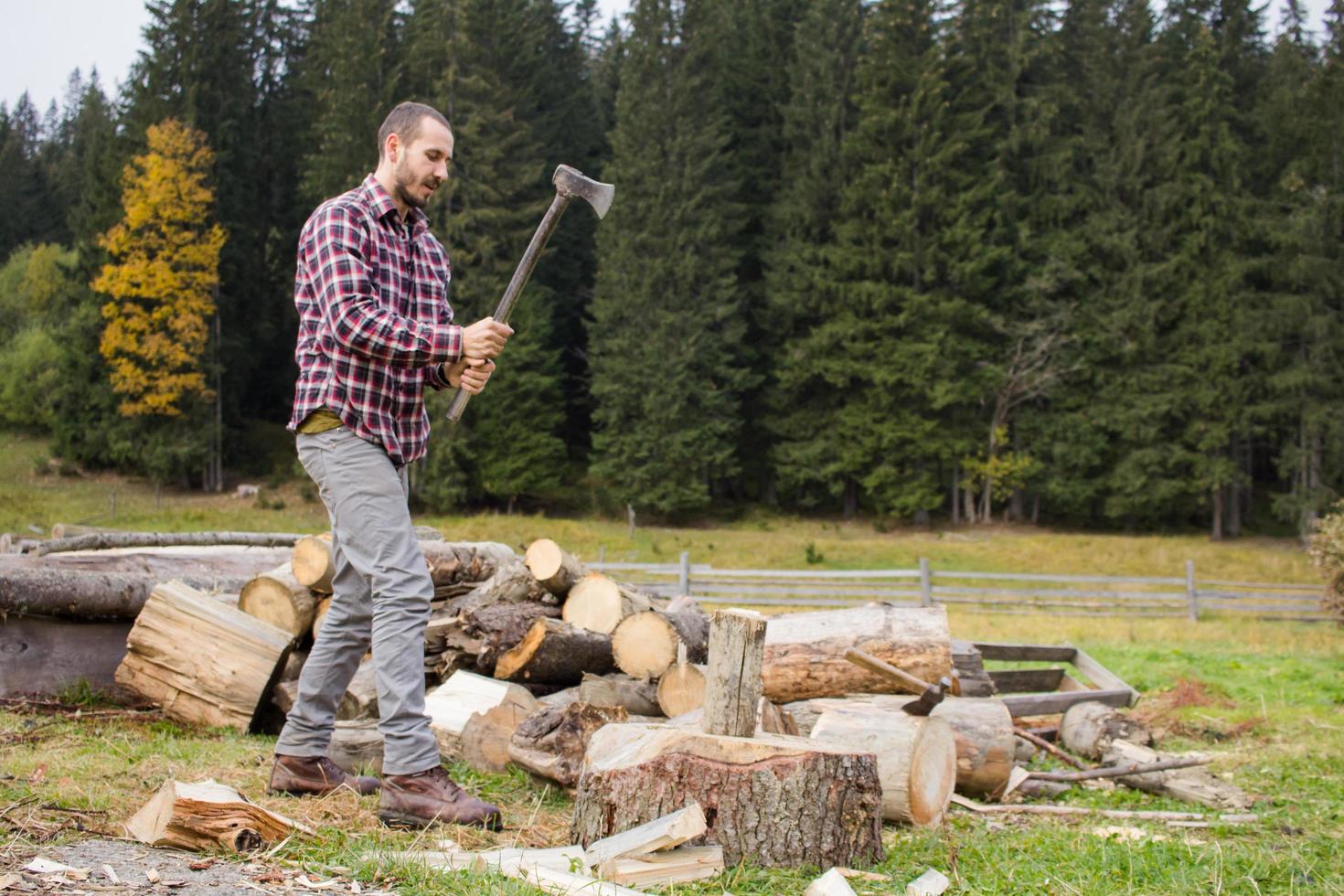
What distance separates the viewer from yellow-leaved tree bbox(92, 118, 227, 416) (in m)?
29.3

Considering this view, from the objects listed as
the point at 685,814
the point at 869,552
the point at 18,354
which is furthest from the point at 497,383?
the point at 685,814

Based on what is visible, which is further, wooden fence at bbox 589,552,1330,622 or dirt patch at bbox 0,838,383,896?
wooden fence at bbox 589,552,1330,622

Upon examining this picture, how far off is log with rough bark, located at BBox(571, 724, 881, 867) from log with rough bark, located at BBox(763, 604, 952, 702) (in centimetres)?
185

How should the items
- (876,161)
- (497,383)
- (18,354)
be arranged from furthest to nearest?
(18,354)
(876,161)
(497,383)

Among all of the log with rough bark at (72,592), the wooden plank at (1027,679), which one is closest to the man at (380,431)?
the log with rough bark at (72,592)

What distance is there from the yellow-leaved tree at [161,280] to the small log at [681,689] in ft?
91.4

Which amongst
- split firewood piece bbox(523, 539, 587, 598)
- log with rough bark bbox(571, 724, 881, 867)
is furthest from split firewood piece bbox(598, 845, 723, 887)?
split firewood piece bbox(523, 539, 587, 598)

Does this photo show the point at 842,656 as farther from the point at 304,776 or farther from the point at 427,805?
the point at 304,776

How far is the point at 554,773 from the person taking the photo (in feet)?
13.3

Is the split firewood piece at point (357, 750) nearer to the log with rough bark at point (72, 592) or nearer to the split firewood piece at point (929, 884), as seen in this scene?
the log with rough bark at point (72, 592)

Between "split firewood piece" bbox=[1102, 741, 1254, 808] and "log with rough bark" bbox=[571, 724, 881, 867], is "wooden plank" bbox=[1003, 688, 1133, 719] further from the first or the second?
"log with rough bark" bbox=[571, 724, 881, 867]

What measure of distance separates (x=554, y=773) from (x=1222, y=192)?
112ft

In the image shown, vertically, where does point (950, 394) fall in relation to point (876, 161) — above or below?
below

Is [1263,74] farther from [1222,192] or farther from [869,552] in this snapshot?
[869,552]
